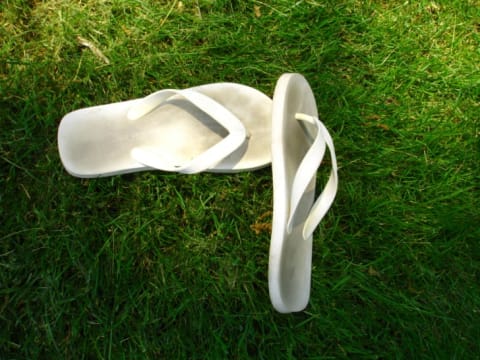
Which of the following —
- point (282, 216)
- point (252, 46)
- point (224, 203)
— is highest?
point (252, 46)

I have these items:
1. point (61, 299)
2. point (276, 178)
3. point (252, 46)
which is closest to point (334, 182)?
point (276, 178)

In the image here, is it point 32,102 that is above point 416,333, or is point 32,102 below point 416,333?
above

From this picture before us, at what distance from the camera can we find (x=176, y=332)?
1.08 meters

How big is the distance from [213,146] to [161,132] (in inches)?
8.0

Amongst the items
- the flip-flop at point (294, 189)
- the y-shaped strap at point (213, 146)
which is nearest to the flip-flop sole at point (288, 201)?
the flip-flop at point (294, 189)

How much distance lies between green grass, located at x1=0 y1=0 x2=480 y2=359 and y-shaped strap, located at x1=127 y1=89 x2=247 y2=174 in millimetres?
96

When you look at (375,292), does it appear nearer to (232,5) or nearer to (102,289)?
(102,289)

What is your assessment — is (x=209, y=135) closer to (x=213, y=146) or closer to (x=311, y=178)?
(x=213, y=146)

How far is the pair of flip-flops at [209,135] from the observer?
101 cm

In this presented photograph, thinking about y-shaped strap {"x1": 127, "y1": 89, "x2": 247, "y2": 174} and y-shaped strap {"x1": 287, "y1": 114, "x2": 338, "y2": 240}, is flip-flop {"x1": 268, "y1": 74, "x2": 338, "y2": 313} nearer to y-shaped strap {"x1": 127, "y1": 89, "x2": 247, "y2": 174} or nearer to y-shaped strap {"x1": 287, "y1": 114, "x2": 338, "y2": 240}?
y-shaped strap {"x1": 287, "y1": 114, "x2": 338, "y2": 240}

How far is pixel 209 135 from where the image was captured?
1122 millimetres

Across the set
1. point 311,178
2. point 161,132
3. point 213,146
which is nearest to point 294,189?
point 311,178

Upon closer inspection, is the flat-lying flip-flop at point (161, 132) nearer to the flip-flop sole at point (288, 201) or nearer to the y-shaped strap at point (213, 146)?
the y-shaped strap at point (213, 146)

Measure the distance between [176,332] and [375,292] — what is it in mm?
576
